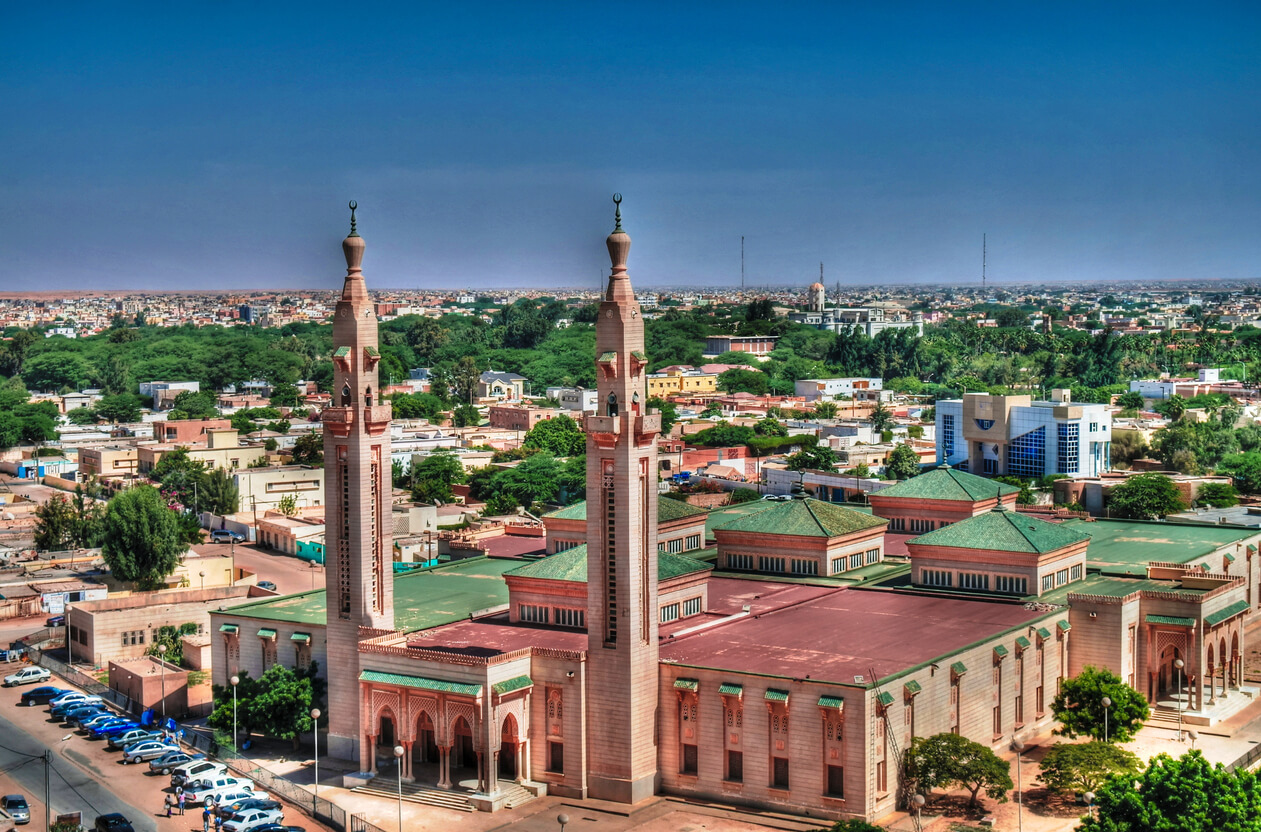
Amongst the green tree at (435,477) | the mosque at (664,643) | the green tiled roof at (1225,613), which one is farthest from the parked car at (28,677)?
the green tree at (435,477)

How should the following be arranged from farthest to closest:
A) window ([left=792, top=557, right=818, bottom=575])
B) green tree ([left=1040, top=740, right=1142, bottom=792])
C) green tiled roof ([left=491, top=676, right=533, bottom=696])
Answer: window ([left=792, top=557, right=818, bottom=575]), green tiled roof ([left=491, top=676, right=533, bottom=696]), green tree ([left=1040, top=740, right=1142, bottom=792])

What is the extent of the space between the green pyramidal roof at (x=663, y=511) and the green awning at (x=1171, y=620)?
710 inches

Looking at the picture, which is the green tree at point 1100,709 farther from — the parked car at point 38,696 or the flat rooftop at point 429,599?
the parked car at point 38,696

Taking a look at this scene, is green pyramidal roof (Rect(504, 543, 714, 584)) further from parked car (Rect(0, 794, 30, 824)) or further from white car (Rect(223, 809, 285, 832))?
parked car (Rect(0, 794, 30, 824))

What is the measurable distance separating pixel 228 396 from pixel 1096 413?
104 m

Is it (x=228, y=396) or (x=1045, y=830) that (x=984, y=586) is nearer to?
(x=1045, y=830)

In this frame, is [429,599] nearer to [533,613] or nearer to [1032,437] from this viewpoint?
[533,613]

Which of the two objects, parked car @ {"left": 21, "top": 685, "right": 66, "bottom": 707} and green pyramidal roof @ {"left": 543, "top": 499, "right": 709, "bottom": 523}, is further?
green pyramidal roof @ {"left": 543, "top": 499, "right": 709, "bottom": 523}

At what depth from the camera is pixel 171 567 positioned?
72.1 meters

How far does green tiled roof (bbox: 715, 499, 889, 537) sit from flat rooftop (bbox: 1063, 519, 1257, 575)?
8.48 meters

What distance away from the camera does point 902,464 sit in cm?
10894

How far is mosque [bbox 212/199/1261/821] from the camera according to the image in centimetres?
4272

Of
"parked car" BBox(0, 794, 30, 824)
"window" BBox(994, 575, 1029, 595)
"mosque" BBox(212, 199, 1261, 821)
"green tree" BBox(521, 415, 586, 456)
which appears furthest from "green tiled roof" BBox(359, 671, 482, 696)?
"green tree" BBox(521, 415, 586, 456)

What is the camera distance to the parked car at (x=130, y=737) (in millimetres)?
49156
